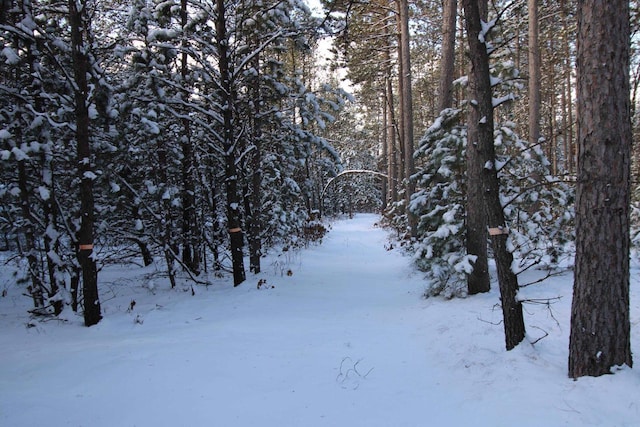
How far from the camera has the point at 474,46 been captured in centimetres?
385

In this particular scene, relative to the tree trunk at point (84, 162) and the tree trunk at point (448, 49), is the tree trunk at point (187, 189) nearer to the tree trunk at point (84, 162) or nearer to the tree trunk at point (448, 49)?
the tree trunk at point (84, 162)

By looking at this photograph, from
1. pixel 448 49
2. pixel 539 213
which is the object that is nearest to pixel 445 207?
pixel 539 213

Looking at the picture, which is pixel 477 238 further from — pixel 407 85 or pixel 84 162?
pixel 407 85

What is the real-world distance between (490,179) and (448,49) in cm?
589

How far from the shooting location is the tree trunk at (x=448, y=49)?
26.6 ft

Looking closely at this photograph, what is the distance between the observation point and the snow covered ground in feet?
10.4

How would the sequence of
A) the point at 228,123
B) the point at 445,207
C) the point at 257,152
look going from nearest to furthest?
1. the point at 445,207
2. the point at 228,123
3. the point at 257,152

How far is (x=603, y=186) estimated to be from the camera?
2.96 metres

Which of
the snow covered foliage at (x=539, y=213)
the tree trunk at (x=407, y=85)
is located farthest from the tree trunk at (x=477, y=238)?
the tree trunk at (x=407, y=85)

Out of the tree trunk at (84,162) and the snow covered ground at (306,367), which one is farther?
the tree trunk at (84,162)

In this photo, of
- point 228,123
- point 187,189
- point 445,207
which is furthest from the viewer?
point 187,189

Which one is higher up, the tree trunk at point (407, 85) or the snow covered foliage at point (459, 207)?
the tree trunk at point (407, 85)

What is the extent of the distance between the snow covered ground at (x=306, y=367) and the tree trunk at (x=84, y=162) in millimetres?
452

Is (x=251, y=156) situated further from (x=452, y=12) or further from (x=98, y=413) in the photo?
(x=98, y=413)
